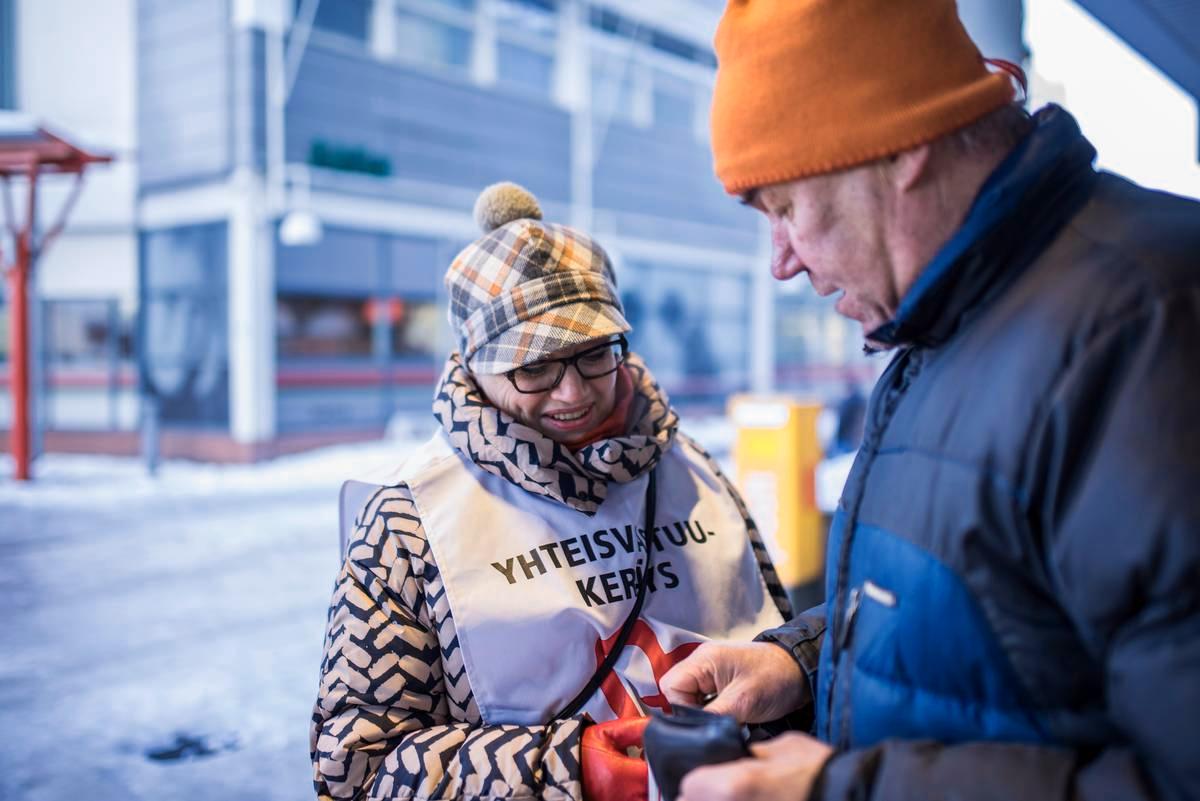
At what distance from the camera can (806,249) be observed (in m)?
0.99

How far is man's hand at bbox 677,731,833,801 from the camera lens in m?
0.87

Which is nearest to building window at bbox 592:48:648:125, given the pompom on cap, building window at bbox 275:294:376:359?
building window at bbox 275:294:376:359

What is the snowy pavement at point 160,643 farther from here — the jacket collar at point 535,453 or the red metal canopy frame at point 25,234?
the red metal canopy frame at point 25,234

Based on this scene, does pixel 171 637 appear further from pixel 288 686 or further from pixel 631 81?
pixel 631 81

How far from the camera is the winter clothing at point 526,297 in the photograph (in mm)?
1671

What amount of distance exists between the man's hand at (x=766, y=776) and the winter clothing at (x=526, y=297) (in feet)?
2.92

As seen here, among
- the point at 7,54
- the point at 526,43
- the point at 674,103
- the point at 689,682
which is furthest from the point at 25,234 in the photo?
the point at 674,103

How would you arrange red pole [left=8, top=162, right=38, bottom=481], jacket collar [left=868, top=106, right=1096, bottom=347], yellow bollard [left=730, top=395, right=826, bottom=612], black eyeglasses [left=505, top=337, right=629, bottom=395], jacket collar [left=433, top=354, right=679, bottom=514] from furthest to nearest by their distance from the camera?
red pole [left=8, top=162, right=38, bottom=481], yellow bollard [left=730, top=395, right=826, bottom=612], black eyeglasses [left=505, top=337, right=629, bottom=395], jacket collar [left=433, top=354, right=679, bottom=514], jacket collar [left=868, top=106, right=1096, bottom=347]

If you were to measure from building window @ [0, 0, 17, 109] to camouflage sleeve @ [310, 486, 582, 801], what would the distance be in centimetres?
1262

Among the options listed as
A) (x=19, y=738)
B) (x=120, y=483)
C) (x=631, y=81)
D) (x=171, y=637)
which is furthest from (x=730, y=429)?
(x=19, y=738)

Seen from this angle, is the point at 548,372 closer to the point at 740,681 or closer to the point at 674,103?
the point at 740,681

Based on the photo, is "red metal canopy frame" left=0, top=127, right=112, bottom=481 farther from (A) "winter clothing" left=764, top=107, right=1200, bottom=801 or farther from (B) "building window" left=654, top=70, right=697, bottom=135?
(A) "winter clothing" left=764, top=107, right=1200, bottom=801

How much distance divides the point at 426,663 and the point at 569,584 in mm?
261

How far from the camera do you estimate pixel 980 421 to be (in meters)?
0.84
